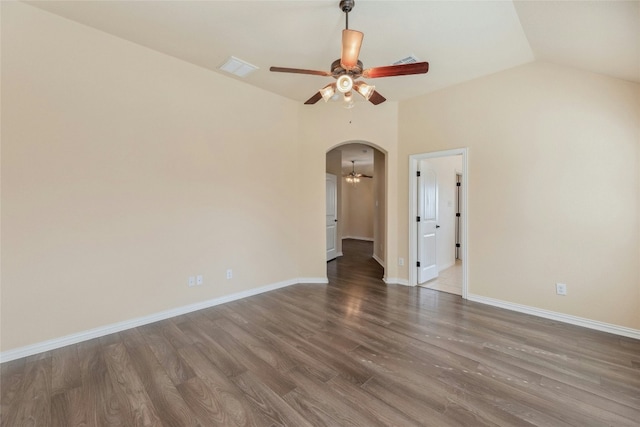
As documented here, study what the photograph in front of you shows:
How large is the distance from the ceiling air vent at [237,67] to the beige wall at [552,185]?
278 centimetres

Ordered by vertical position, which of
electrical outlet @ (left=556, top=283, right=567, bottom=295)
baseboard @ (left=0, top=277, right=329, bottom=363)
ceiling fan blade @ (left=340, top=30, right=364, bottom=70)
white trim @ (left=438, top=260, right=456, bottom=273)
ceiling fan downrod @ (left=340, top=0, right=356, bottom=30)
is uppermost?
ceiling fan downrod @ (left=340, top=0, right=356, bottom=30)

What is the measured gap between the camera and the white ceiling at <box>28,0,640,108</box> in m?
2.23

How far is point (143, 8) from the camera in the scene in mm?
2369

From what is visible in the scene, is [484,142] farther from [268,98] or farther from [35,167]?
[35,167]

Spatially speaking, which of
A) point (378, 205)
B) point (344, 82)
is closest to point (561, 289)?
point (344, 82)

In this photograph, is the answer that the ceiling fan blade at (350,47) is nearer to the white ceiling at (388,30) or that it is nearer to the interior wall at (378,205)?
the white ceiling at (388,30)

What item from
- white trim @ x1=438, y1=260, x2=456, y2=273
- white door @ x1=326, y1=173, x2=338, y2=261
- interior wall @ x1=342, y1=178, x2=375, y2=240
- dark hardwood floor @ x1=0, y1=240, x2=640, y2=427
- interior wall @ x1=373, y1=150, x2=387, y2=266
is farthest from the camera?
interior wall @ x1=342, y1=178, x2=375, y2=240

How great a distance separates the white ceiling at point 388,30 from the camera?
223cm

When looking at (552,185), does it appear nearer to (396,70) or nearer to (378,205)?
(396,70)

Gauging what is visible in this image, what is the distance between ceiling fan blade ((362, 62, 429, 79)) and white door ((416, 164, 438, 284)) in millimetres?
2344

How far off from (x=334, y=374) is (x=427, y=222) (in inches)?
127

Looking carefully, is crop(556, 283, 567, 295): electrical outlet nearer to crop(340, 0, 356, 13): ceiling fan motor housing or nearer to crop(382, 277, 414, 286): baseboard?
crop(382, 277, 414, 286): baseboard

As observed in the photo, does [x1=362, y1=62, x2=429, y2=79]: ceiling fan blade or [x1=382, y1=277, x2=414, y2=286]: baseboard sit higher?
[x1=362, y1=62, x2=429, y2=79]: ceiling fan blade

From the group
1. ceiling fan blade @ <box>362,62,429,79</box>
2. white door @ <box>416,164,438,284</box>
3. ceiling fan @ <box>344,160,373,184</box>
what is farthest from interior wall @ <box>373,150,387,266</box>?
ceiling fan blade @ <box>362,62,429,79</box>
